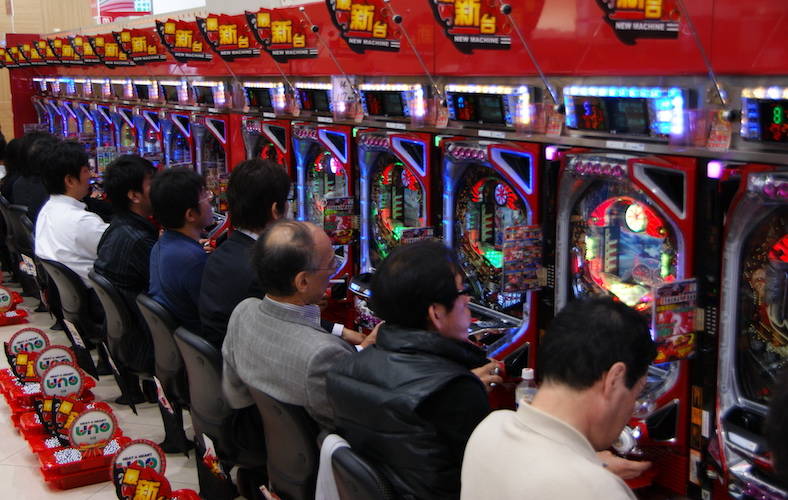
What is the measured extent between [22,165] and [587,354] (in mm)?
6100

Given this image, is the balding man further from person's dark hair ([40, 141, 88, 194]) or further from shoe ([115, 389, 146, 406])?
person's dark hair ([40, 141, 88, 194])

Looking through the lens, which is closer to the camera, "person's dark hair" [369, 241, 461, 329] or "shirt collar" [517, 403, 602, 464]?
"shirt collar" [517, 403, 602, 464]

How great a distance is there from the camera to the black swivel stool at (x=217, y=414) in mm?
2965

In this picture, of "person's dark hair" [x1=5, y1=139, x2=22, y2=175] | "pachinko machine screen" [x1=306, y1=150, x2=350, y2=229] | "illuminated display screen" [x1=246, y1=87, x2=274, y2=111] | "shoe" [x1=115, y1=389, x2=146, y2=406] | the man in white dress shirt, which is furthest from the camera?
"person's dark hair" [x1=5, y1=139, x2=22, y2=175]

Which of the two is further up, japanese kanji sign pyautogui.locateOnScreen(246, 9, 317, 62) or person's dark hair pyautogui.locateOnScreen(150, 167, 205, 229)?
japanese kanji sign pyautogui.locateOnScreen(246, 9, 317, 62)

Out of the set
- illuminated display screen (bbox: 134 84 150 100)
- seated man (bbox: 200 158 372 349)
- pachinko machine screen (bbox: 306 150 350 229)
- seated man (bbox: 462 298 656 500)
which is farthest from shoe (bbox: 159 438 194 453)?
illuminated display screen (bbox: 134 84 150 100)

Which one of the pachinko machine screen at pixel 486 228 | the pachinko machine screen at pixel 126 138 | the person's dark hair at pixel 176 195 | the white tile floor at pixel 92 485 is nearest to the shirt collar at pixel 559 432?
the pachinko machine screen at pixel 486 228

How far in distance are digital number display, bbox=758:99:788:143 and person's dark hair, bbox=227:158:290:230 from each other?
1851 mm

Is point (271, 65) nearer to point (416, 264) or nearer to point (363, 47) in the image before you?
point (363, 47)

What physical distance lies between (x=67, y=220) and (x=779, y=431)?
4.37 m

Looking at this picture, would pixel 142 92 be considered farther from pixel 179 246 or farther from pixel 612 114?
pixel 612 114

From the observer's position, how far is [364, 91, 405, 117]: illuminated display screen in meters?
4.22

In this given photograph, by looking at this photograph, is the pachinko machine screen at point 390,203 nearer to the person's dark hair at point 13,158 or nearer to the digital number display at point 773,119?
the digital number display at point 773,119

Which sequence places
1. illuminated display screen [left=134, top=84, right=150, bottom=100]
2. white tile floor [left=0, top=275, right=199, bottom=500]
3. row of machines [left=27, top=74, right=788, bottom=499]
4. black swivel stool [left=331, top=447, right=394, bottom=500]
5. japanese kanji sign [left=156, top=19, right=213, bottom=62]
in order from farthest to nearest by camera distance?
illuminated display screen [left=134, top=84, right=150, bottom=100]
japanese kanji sign [left=156, top=19, right=213, bottom=62]
white tile floor [left=0, top=275, right=199, bottom=500]
row of machines [left=27, top=74, right=788, bottom=499]
black swivel stool [left=331, top=447, right=394, bottom=500]
